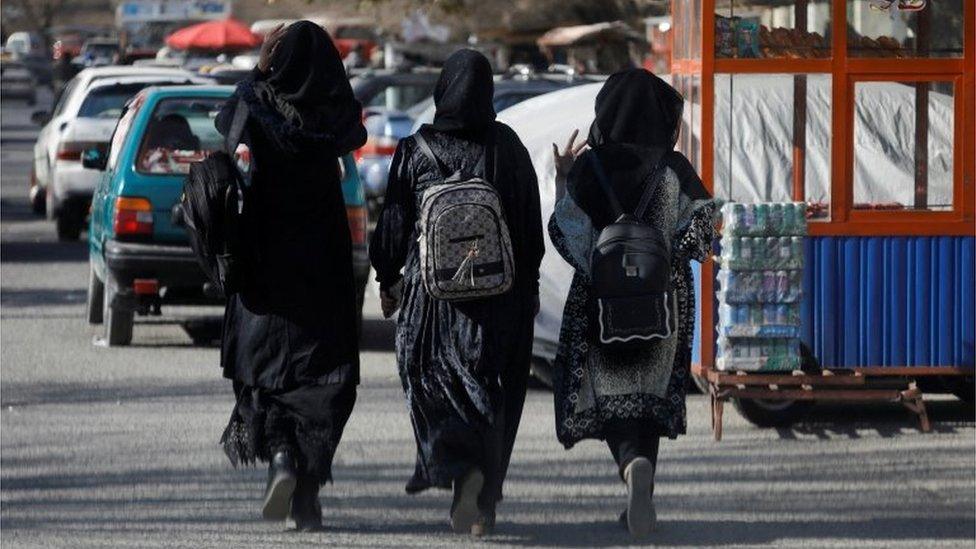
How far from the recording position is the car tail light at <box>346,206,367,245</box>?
1161 centimetres

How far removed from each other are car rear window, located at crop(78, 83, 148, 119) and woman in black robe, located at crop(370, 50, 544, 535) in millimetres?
12300

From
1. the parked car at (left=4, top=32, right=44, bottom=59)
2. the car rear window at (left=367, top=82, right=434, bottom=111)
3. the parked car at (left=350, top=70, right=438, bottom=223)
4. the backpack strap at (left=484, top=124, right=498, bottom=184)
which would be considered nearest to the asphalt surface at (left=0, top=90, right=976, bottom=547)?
the backpack strap at (left=484, top=124, right=498, bottom=184)

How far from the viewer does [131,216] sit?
458 inches

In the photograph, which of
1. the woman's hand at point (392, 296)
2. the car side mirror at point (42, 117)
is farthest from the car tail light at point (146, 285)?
the car side mirror at point (42, 117)

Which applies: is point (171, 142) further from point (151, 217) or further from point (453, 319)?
point (453, 319)

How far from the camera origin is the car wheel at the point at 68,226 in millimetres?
19453

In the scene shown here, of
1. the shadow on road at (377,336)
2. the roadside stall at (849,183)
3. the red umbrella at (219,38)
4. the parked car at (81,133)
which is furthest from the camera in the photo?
the red umbrella at (219,38)

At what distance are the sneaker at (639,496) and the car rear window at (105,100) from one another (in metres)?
12.6

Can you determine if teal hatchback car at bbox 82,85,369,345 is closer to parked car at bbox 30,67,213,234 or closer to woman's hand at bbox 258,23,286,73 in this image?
woman's hand at bbox 258,23,286,73

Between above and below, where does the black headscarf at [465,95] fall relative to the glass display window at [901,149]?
above

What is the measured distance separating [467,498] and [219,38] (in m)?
43.6

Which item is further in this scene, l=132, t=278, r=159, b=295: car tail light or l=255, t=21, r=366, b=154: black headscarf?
l=132, t=278, r=159, b=295: car tail light

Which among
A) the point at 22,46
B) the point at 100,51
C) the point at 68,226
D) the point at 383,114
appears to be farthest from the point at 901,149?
the point at 22,46

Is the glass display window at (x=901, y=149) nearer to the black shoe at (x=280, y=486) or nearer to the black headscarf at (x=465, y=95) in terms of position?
the black headscarf at (x=465, y=95)
